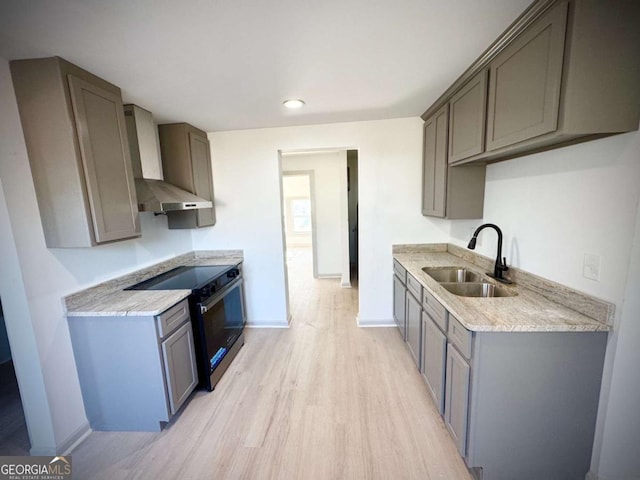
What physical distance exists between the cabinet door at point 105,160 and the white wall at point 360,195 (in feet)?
4.00

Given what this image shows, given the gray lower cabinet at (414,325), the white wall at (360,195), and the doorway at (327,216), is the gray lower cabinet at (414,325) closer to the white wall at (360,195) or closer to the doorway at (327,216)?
the white wall at (360,195)

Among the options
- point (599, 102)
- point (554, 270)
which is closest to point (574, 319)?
point (554, 270)

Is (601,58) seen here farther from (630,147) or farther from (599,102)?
(630,147)

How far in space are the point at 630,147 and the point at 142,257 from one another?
3.32 metres

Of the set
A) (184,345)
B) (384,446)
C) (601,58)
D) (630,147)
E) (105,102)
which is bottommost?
(384,446)

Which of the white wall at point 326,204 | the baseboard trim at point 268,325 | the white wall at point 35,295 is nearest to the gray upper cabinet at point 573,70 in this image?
the white wall at point 35,295

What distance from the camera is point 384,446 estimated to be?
160cm

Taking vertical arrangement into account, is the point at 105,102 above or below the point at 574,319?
above

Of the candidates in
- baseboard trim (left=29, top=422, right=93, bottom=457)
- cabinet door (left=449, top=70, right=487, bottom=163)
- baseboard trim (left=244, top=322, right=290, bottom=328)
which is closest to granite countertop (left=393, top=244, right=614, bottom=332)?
cabinet door (left=449, top=70, right=487, bottom=163)

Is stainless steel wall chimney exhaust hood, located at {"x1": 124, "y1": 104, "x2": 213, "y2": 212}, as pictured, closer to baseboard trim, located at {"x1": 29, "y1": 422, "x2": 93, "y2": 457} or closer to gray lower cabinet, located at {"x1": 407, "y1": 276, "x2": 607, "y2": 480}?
baseboard trim, located at {"x1": 29, "y1": 422, "x2": 93, "y2": 457}

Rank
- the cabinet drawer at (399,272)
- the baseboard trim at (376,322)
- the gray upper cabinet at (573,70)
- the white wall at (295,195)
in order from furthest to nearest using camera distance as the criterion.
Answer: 1. the white wall at (295,195)
2. the baseboard trim at (376,322)
3. the cabinet drawer at (399,272)
4. the gray upper cabinet at (573,70)

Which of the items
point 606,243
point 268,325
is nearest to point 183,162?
point 268,325

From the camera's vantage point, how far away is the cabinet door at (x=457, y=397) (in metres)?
1.35

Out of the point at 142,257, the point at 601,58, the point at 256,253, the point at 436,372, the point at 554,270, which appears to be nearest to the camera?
the point at 601,58
